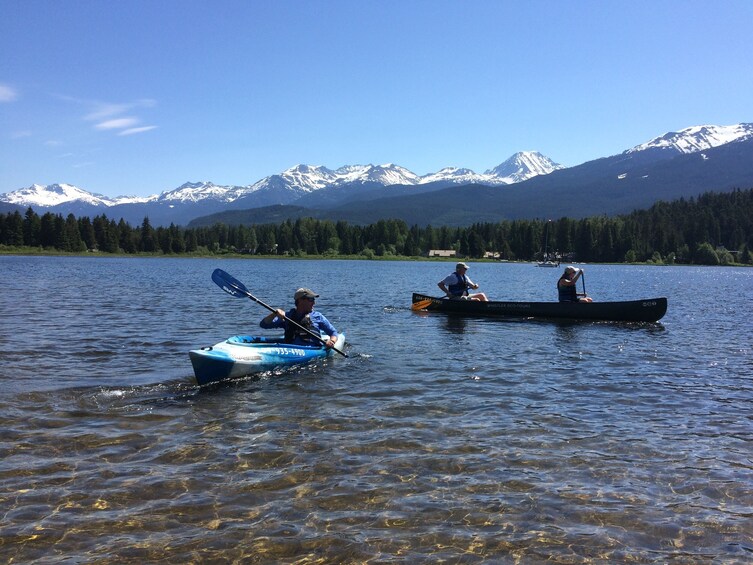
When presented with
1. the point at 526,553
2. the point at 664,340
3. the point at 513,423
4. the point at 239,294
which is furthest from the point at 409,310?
the point at 526,553

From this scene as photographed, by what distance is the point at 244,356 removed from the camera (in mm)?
15383

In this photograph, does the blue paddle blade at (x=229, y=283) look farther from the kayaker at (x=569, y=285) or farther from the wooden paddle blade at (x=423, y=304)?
the kayaker at (x=569, y=285)

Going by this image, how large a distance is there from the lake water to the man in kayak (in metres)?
1.00

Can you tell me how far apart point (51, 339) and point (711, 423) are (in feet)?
69.7

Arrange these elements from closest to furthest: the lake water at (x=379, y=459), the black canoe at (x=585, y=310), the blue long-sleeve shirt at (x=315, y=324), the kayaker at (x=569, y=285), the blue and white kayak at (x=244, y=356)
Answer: the lake water at (x=379, y=459), the blue and white kayak at (x=244, y=356), the blue long-sleeve shirt at (x=315, y=324), the black canoe at (x=585, y=310), the kayaker at (x=569, y=285)

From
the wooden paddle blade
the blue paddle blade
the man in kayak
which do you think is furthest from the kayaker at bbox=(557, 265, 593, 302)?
the blue paddle blade

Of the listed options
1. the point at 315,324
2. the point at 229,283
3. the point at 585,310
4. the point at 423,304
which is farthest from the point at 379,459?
the point at 423,304

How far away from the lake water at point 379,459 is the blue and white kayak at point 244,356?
349 millimetres

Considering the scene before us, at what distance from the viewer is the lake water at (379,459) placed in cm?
695

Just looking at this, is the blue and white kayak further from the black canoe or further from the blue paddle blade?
the black canoe

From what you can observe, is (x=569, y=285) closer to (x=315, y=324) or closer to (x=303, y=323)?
(x=315, y=324)

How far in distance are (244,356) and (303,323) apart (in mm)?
3011

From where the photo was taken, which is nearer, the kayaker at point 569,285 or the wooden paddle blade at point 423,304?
the kayaker at point 569,285

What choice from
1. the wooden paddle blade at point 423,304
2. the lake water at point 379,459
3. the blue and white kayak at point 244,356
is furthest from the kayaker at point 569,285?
the blue and white kayak at point 244,356
